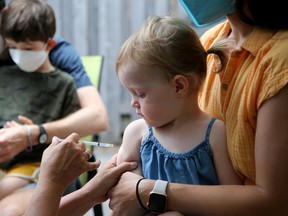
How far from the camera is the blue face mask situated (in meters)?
1.23

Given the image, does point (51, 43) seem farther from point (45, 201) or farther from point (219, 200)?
point (219, 200)

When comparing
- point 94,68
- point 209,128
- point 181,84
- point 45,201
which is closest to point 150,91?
point 181,84

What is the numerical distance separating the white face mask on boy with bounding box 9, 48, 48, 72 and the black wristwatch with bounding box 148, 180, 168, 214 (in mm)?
1015

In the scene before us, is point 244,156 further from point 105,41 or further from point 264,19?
point 105,41

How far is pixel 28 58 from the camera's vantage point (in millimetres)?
1985

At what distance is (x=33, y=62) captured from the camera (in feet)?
6.59

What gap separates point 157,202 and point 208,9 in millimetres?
554

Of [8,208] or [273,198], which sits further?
[8,208]

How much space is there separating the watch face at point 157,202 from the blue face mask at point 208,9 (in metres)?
0.52

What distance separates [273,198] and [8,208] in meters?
1.05

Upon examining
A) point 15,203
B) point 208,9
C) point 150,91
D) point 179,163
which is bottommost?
point 15,203

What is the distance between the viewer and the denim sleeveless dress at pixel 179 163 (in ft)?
4.09

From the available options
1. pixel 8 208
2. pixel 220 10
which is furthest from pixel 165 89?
→ pixel 8 208

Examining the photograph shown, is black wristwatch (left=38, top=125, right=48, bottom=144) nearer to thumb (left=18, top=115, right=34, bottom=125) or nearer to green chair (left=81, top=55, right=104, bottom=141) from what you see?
thumb (left=18, top=115, right=34, bottom=125)
